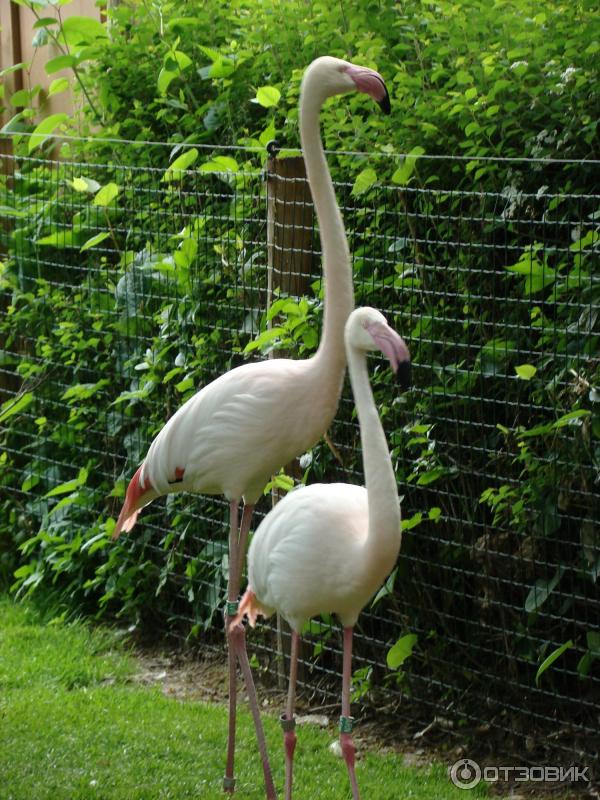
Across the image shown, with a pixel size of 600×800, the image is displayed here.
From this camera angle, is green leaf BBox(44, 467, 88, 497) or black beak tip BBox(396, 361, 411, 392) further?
green leaf BBox(44, 467, 88, 497)

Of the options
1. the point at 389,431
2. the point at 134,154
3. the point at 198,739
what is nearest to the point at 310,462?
the point at 389,431

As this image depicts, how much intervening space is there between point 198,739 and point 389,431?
1.39m

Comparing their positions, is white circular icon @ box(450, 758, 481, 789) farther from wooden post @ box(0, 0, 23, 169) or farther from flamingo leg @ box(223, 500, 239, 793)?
wooden post @ box(0, 0, 23, 169)

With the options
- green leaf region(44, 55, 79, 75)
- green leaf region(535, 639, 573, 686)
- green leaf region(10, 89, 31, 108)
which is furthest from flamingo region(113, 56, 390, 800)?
green leaf region(10, 89, 31, 108)

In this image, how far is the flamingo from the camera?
3996 mm

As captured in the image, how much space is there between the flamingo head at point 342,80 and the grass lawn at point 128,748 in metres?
2.33

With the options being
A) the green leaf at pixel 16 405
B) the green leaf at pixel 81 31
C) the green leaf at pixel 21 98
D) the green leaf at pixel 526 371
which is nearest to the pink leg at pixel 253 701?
the green leaf at pixel 526 371

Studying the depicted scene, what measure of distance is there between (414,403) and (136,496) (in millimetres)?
1095

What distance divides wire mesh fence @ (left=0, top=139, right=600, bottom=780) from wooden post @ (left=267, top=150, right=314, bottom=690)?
2 cm

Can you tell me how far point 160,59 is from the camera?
6.23 meters

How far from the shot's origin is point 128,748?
4.63 m

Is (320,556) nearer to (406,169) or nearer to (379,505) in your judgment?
(379,505)

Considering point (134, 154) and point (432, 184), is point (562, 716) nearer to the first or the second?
point (432, 184)

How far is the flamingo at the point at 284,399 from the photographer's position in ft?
13.1
